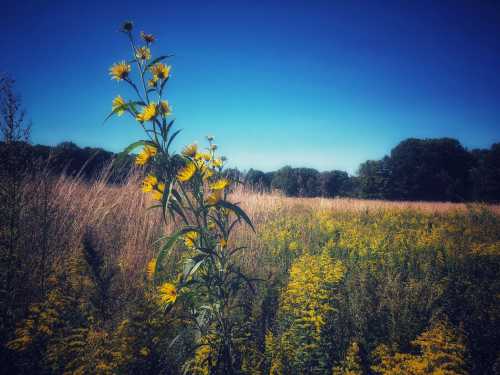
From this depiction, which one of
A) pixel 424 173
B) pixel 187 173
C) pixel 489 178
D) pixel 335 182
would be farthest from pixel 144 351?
pixel 335 182

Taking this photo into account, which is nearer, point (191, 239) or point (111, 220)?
point (191, 239)

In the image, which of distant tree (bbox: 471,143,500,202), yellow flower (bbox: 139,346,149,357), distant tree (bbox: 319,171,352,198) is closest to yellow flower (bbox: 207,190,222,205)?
yellow flower (bbox: 139,346,149,357)

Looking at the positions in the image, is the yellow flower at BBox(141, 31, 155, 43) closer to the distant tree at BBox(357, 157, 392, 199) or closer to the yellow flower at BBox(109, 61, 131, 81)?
the yellow flower at BBox(109, 61, 131, 81)

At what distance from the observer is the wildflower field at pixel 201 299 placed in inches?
52.4

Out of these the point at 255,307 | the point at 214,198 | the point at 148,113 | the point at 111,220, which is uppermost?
the point at 148,113

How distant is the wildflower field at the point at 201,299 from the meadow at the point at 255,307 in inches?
0.6

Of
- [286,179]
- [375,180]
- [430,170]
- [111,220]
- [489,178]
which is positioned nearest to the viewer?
[111,220]

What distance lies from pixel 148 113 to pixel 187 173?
1.36ft

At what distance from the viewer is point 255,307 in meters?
2.10

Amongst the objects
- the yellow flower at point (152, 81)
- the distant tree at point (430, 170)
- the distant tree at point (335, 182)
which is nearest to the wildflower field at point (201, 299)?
the yellow flower at point (152, 81)

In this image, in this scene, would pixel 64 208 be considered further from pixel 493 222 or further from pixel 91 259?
pixel 493 222

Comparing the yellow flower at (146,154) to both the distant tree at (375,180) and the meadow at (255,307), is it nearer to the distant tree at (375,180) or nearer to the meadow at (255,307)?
the meadow at (255,307)

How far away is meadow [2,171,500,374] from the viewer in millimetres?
1373

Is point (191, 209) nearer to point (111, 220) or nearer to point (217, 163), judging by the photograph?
point (217, 163)
